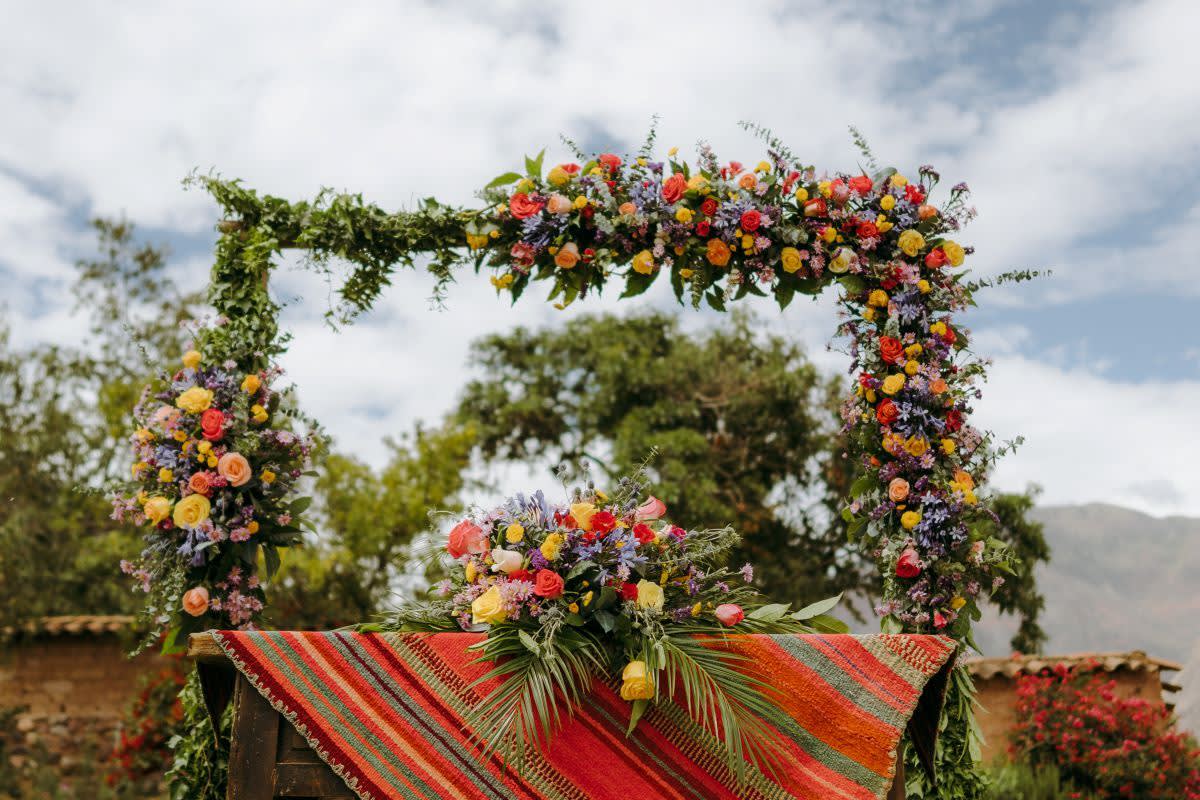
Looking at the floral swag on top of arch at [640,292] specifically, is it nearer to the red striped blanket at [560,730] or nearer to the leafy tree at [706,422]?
the red striped blanket at [560,730]

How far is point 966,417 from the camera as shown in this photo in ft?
13.8

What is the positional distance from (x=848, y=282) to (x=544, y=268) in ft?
4.66

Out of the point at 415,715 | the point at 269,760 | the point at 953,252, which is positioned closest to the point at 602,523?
the point at 415,715

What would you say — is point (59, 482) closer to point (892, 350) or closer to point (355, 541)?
point (355, 541)

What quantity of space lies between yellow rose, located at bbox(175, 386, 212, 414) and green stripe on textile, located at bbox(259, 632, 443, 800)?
185cm

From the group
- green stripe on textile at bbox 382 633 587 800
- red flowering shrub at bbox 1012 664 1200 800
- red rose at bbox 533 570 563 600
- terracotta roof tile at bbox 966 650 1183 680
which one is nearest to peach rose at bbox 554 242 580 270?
red rose at bbox 533 570 563 600

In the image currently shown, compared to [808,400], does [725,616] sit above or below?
below

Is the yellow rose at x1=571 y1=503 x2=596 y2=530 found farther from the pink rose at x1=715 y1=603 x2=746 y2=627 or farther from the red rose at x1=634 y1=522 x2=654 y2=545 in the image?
the pink rose at x1=715 y1=603 x2=746 y2=627

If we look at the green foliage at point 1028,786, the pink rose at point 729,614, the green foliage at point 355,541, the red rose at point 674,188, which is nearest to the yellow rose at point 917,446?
the red rose at point 674,188

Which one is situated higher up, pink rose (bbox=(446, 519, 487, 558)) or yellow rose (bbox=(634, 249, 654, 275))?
yellow rose (bbox=(634, 249, 654, 275))

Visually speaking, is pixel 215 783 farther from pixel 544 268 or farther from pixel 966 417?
pixel 966 417

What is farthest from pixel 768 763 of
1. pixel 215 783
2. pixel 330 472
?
Answer: pixel 330 472

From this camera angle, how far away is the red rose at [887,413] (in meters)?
4.14

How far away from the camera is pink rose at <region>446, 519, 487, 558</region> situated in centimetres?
284
